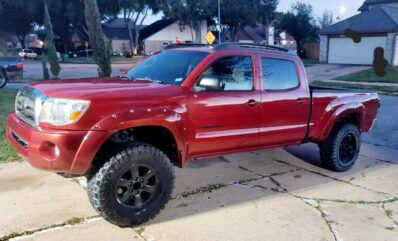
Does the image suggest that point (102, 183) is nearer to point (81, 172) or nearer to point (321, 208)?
point (81, 172)

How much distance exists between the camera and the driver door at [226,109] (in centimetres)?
438

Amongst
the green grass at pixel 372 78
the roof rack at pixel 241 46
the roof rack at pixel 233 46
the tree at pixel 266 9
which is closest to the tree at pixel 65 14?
the tree at pixel 266 9

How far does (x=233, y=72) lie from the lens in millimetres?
4781

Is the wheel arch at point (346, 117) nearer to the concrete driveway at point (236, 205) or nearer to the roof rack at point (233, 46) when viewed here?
the concrete driveway at point (236, 205)

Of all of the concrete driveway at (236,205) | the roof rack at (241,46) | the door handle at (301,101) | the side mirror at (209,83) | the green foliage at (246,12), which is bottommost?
the concrete driveway at (236,205)

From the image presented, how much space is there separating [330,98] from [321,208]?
1842mm

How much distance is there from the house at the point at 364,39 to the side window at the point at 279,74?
27.3 meters

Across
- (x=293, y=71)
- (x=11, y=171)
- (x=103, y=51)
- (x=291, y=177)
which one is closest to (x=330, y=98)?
(x=293, y=71)

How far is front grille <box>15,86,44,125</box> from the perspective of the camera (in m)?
3.82

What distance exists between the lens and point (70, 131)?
3.57m

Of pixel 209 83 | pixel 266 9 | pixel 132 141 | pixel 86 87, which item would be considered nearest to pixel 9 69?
pixel 86 87

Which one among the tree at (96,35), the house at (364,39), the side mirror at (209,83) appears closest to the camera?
the side mirror at (209,83)

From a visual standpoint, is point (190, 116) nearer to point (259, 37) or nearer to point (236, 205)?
point (236, 205)

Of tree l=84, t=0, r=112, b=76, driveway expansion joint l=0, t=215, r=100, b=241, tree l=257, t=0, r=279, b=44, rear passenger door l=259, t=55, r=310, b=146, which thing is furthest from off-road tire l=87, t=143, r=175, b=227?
tree l=257, t=0, r=279, b=44
